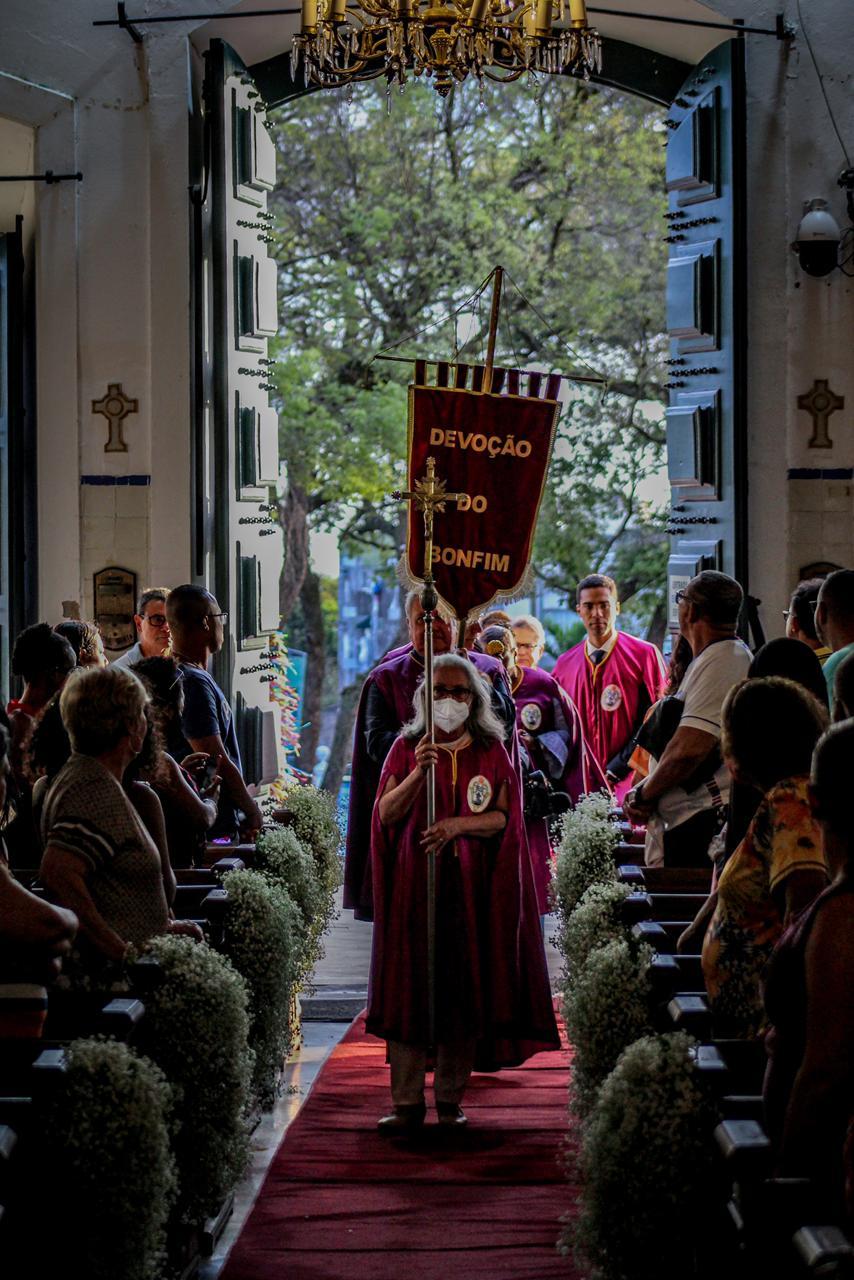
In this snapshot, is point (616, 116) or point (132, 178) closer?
point (132, 178)

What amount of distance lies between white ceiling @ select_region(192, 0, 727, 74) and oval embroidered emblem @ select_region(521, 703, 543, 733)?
371 cm

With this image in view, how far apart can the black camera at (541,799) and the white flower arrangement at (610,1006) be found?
3.00m

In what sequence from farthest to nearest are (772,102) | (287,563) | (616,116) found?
(287,563)
(616,116)
(772,102)

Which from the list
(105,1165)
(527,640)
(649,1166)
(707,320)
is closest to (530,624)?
(527,640)

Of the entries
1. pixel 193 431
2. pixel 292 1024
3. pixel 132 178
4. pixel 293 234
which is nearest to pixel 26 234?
pixel 132 178

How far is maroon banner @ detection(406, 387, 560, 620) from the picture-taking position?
666 cm

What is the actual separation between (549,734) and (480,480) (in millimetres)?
1896

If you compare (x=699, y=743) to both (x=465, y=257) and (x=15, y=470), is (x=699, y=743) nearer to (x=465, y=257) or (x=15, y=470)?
(x=15, y=470)

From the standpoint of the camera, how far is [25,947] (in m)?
3.53

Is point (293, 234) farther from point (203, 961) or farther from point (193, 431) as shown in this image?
point (203, 961)

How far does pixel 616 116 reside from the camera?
17844mm

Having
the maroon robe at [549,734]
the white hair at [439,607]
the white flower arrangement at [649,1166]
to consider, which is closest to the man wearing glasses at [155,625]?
the white hair at [439,607]

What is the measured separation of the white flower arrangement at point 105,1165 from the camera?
346 cm

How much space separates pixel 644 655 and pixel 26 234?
400 cm
